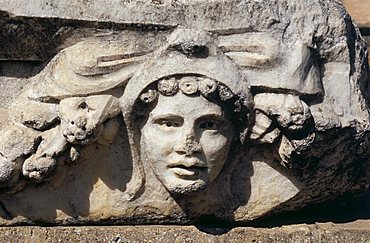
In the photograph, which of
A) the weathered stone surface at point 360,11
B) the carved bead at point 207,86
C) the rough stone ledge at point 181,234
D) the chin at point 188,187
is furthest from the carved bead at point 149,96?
the weathered stone surface at point 360,11

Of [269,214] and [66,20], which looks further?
[269,214]

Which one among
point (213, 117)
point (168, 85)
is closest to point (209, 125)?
point (213, 117)

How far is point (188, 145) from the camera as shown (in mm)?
2145

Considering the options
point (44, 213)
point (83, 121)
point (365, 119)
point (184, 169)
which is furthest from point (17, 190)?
point (365, 119)

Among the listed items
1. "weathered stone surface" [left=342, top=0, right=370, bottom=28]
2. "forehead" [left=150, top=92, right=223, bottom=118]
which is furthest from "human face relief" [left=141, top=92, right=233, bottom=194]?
"weathered stone surface" [left=342, top=0, right=370, bottom=28]

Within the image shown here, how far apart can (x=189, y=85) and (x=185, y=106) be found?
5 centimetres

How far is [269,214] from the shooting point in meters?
2.38

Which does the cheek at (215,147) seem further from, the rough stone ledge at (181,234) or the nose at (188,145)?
the rough stone ledge at (181,234)

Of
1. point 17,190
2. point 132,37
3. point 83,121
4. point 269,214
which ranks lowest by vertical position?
point 269,214

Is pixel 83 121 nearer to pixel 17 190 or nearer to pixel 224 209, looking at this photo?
pixel 17 190

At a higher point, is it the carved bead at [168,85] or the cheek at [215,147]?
the carved bead at [168,85]

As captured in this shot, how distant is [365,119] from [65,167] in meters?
0.75

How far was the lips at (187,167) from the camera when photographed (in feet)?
7.10

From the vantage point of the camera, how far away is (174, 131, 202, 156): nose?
2.14m
